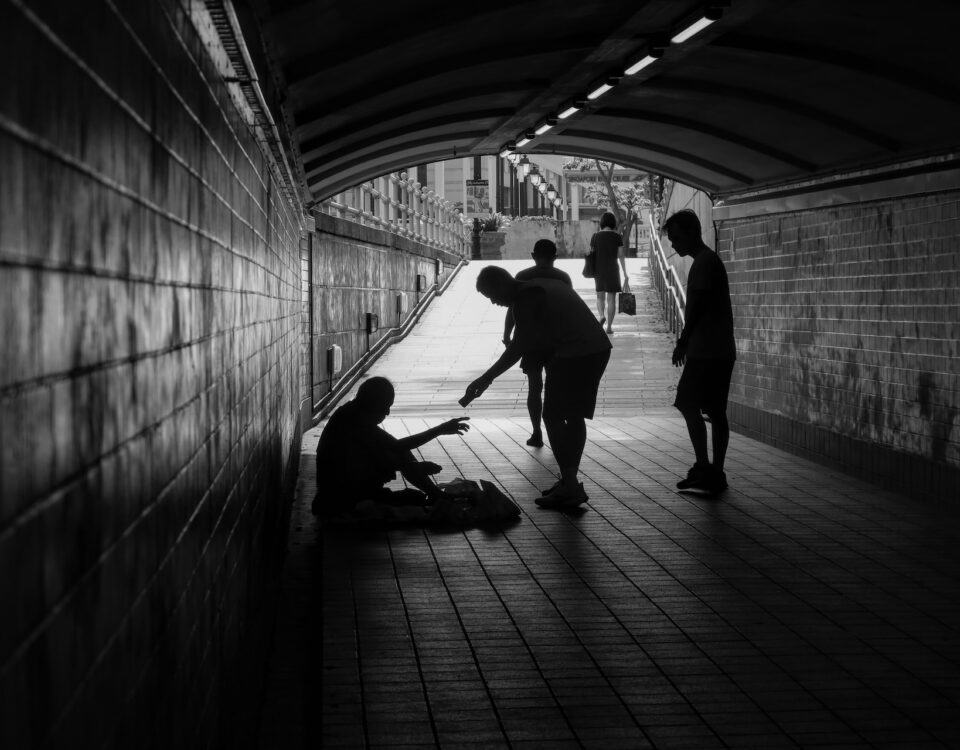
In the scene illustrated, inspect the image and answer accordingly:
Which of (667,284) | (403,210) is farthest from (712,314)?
(403,210)

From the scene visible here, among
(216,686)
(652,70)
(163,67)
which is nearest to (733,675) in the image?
(216,686)

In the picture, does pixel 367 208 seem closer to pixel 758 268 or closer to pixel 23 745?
pixel 758 268

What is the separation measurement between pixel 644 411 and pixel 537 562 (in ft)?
29.0

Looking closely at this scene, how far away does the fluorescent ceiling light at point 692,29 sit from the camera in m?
7.04

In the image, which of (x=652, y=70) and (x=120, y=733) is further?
(x=652, y=70)

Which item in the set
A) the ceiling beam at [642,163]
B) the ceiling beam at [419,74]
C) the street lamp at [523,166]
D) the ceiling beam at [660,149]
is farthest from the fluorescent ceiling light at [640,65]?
the street lamp at [523,166]

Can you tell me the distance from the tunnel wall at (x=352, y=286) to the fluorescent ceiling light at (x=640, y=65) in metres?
5.58

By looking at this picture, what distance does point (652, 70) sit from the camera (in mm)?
8711

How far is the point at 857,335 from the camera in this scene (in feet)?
33.6

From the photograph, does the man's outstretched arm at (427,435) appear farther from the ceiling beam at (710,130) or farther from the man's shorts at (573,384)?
the ceiling beam at (710,130)

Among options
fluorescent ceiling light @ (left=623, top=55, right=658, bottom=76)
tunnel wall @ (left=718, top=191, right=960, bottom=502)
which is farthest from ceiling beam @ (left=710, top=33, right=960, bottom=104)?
tunnel wall @ (left=718, top=191, right=960, bottom=502)

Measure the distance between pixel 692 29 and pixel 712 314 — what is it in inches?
83.0

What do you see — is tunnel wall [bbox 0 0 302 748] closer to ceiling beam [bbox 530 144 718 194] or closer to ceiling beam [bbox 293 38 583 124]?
ceiling beam [bbox 293 38 583 124]

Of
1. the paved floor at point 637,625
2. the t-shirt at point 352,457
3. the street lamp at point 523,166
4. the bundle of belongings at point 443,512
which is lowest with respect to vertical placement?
the paved floor at point 637,625
